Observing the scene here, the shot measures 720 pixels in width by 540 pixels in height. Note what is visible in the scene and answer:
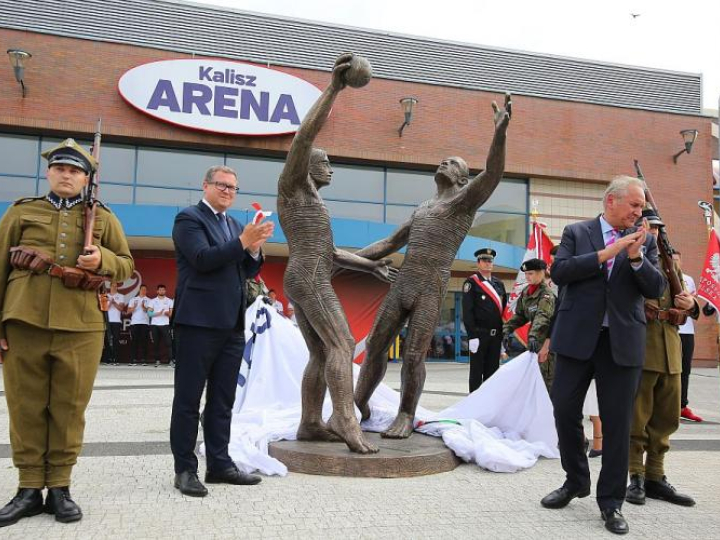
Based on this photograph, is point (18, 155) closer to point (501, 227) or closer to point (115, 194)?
point (115, 194)

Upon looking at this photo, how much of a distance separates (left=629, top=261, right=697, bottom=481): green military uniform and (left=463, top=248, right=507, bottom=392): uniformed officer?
358 cm

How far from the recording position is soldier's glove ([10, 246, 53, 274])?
3.44 m

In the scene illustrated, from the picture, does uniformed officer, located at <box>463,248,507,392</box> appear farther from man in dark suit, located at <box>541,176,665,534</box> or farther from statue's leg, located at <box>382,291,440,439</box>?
man in dark suit, located at <box>541,176,665,534</box>

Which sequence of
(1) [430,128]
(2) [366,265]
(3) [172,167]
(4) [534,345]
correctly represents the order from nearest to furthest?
(2) [366,265], (4) [534,345], (3) [172,167], (1) [430,128]

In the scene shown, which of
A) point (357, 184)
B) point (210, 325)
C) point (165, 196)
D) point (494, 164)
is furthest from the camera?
point (357, 184)

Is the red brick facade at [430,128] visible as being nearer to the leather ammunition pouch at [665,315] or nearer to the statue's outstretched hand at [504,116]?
the statue's outstretched hand at [504,116]

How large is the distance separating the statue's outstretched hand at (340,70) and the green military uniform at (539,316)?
2.79 meters

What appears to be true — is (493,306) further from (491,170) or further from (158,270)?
(158,270)

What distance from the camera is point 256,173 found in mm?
18250

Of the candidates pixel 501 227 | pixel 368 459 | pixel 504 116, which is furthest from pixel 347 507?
pixel 501 227

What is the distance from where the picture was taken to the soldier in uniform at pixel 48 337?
3.44 m

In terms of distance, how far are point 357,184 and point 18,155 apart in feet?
29.6

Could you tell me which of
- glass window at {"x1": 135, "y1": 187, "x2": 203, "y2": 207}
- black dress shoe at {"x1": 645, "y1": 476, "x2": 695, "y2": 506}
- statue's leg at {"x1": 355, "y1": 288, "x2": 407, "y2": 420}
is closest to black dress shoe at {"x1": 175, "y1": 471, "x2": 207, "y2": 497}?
statue's leg at {"x1": 355, "y1": 288, "x2": 407, "y2": 420}

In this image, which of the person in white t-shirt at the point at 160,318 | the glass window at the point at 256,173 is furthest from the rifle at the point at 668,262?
the glass window at the point at 256,173
